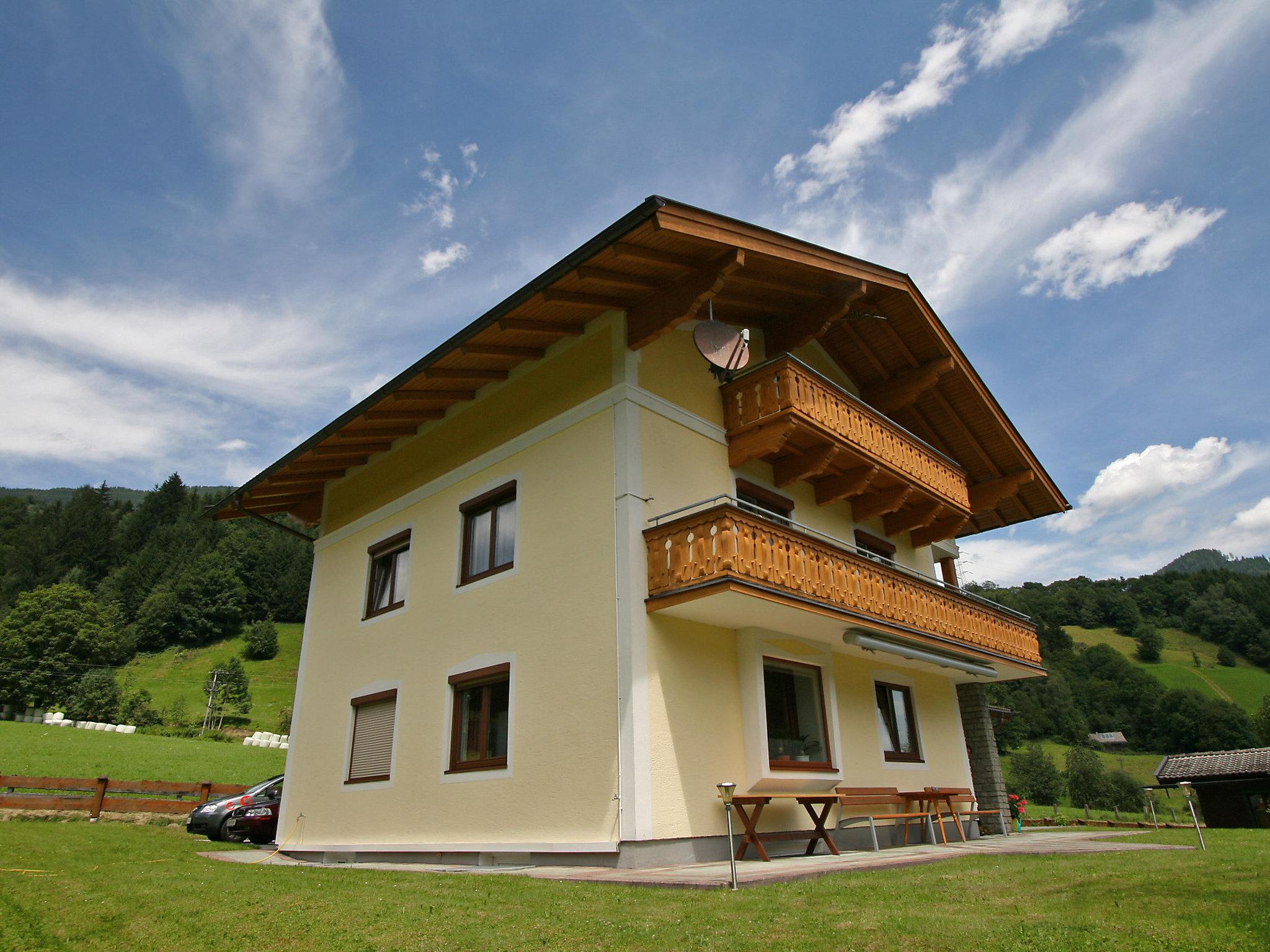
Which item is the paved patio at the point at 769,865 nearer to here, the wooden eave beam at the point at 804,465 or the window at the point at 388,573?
the window at the point at 388,573

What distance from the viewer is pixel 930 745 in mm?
15617

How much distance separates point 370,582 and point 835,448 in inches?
350

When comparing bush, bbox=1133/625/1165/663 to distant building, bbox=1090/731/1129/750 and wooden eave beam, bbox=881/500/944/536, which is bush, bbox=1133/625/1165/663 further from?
wooden eave beam, bbox=881/500/944/536

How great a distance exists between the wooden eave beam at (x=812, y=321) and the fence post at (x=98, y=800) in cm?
1755

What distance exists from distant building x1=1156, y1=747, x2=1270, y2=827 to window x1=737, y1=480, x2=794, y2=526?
78.3 feet

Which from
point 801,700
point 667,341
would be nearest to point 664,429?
point 667,341

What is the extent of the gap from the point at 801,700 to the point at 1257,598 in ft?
337

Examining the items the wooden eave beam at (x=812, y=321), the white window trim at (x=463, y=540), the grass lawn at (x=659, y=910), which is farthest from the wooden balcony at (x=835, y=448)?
the grass lawn at (x=659, y=910)

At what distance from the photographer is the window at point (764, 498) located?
13305mm

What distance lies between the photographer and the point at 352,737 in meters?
14.7

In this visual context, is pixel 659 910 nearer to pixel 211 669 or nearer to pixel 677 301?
pixel 677 301

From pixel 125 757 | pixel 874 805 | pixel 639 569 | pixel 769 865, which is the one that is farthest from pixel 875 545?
pixel 125 757

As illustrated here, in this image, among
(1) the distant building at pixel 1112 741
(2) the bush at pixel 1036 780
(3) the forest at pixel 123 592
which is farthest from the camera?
(1) the distant building at pixel 1112 741

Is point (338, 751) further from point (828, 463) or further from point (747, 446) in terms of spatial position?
point (828, 463)
